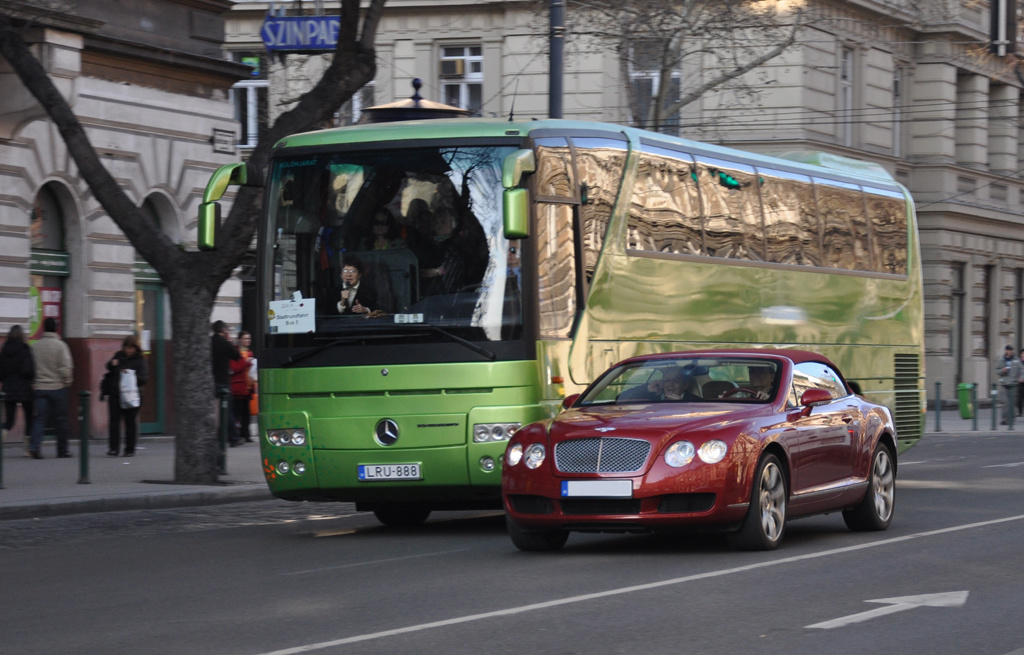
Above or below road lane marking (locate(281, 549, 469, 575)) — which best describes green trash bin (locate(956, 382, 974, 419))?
below

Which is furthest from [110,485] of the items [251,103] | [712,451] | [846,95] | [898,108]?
[898,108]

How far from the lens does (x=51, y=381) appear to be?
73.0ft

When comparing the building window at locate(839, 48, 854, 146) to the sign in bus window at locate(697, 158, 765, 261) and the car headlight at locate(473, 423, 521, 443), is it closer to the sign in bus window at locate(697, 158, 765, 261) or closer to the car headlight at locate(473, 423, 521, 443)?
the sign in bus window at locate(697, 158, 765, 261)

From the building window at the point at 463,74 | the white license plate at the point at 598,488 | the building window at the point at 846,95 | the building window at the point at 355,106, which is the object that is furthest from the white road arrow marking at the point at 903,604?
the building window at the point at 463,74

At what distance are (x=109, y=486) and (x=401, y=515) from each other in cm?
439

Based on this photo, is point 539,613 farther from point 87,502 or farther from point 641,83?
point 641,83

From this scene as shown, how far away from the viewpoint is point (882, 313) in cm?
1952

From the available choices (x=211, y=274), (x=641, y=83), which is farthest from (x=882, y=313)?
(x=641, y=83)

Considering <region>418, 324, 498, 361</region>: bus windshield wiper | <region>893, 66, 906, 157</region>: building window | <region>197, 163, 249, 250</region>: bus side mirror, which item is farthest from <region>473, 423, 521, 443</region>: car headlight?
<region>893, 66, 906, 157</region>: building window

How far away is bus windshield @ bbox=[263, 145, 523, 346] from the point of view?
13.0m

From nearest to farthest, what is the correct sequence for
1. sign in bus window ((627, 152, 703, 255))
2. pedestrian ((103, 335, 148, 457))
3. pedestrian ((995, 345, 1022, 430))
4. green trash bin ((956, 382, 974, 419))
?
sign in bus window ((627, 152, 703, 255)) → pedestrian ((103, 335, 148, 457)) → pedestrian ((995, 345, 1022, 430)) → green trash bin ((956, 382, 974, 419))

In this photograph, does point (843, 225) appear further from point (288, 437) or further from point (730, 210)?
point (288, 437)

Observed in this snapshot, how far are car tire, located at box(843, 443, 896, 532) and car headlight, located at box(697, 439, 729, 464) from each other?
2.36 metres

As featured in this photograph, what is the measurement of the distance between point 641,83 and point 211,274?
22633 mm
